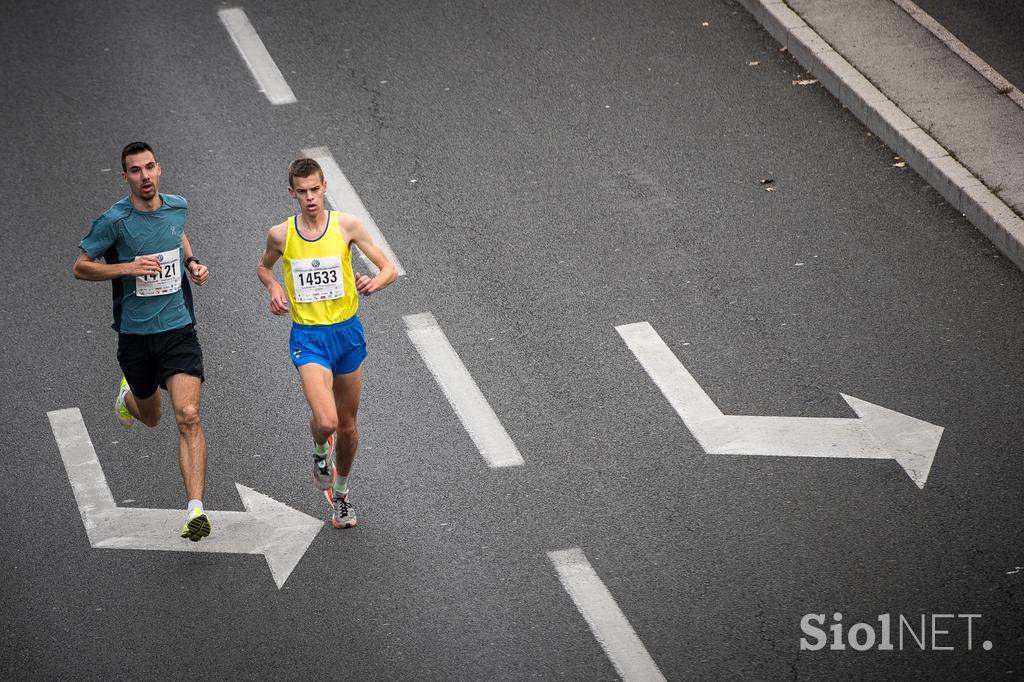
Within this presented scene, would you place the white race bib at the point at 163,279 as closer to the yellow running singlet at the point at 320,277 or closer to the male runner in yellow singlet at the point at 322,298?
the male runner in yellow singlet at the point at 322,298

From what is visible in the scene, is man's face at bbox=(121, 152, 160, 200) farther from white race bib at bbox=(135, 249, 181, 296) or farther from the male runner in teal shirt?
white race bib at bbox=(135, 249, 181, 296)

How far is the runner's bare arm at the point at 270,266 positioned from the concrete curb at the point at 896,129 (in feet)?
19.6

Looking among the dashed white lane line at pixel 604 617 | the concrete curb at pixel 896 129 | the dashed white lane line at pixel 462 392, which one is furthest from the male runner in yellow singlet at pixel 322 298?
the concrete curb at pixel 896 129

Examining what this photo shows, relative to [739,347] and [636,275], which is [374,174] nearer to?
[636,275]

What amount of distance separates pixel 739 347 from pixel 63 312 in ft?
17.2

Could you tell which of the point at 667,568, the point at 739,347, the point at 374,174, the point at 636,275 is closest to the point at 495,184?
the point at 374,174

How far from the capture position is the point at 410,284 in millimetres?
10773

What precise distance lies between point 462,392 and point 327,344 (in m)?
1.77

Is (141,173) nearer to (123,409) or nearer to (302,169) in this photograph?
(302,169)

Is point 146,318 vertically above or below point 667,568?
above

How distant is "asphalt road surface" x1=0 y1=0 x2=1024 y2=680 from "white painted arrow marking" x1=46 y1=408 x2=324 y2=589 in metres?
0.09

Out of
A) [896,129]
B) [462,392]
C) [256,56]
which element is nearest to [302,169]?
[462,392]

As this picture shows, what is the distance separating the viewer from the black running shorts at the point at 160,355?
27.1 ft

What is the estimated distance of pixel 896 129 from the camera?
12203mm
